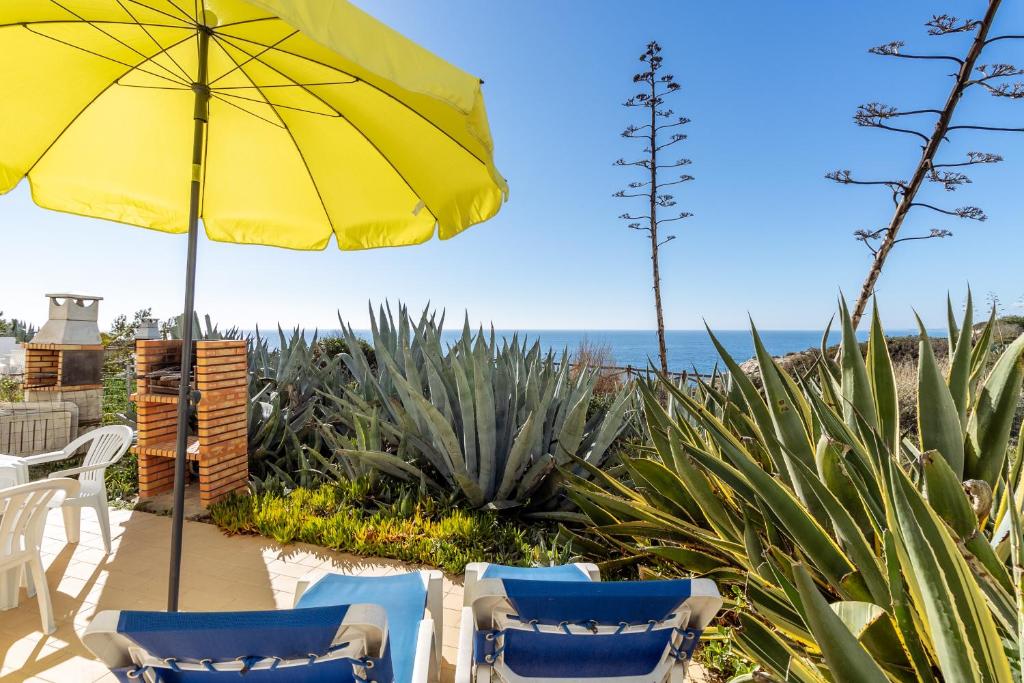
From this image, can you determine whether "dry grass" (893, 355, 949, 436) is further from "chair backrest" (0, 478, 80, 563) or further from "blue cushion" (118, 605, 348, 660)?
"chair backrest" (0, 478, 80, 563)

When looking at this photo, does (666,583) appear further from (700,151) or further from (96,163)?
(700,151)

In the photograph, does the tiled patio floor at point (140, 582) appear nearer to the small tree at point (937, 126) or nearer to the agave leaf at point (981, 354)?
the agave leaf at point (981, 354)

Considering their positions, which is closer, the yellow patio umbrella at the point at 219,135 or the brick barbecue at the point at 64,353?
the yellow patio umbrella at the point at 219,135

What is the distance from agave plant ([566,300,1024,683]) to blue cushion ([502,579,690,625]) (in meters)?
0.26

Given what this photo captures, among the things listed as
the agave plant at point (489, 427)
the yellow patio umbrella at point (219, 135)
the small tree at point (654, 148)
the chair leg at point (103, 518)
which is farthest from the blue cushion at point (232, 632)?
the small tree at point (654, 148)

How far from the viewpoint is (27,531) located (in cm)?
240

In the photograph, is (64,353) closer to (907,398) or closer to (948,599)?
(948,599)

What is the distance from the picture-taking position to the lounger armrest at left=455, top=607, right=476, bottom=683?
51.8 inches

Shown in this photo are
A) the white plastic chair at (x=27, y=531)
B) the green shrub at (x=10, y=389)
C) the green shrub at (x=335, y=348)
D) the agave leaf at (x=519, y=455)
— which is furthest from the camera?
the green shrub at (x=335, y=348)

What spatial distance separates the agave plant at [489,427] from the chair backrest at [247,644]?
2176 mm

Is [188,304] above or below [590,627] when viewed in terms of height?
above

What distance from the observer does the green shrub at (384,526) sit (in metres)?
2.93

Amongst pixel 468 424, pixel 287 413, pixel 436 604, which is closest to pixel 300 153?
pixel 468 424

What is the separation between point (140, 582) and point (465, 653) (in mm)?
→ 2420
